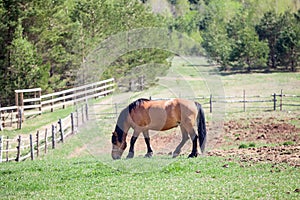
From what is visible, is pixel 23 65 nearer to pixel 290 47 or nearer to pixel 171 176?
pixel 171 176

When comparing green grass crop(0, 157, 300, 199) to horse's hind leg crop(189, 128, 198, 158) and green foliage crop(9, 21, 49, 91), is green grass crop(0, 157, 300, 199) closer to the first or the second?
horse's hind leg crop(189, 128, 198, 158)

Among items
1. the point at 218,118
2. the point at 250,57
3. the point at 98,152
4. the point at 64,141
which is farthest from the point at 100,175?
the point at 250,57

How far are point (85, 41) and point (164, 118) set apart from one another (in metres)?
26.3

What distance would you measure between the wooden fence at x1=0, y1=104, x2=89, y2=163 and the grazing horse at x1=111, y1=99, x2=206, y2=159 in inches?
192

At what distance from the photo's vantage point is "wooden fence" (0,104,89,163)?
61.7ft

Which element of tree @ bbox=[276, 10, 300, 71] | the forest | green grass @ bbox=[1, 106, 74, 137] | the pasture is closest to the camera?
the pasture

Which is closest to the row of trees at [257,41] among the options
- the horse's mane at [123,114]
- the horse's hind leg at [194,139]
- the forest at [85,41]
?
the forest at [85,41]

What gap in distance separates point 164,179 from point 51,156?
30.6 ft

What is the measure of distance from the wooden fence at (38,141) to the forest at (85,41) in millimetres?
6271

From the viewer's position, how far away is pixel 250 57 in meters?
61.5

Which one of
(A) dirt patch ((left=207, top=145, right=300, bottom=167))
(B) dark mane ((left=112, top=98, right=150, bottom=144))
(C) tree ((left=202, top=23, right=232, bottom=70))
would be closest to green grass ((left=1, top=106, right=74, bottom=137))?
(B) dark mane ((left=112, top=98, right=150, bottom=144))

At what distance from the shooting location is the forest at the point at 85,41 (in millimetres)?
32219

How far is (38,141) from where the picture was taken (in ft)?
63.6

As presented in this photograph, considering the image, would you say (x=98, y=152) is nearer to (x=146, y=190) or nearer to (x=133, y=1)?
(x=146, y=190)
